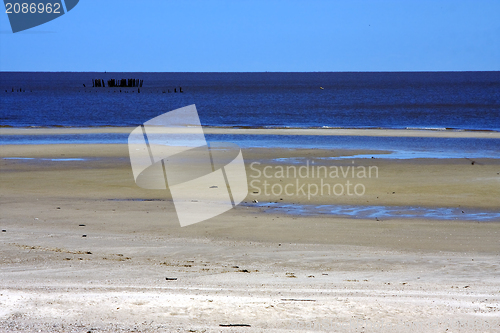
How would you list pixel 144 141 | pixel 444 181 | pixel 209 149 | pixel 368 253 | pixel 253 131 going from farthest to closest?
pixel 253 131
pixel 144 141
pixel 209 149
pixel 444 181
pixel 368 253

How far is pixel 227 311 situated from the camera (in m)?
5.26

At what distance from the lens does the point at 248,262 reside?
25.1 ft

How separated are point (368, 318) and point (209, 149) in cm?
1943

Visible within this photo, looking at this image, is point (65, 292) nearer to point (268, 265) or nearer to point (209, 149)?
point (268, 265)

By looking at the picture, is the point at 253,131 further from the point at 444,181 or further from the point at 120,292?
the point at 120,292

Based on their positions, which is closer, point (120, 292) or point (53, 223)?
point (120, 292)

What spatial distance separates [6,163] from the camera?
19703 mm

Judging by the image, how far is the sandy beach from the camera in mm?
5094

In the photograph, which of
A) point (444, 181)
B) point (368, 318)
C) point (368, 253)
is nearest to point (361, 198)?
point (444, 181)

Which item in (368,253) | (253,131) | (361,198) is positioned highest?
(368,253)

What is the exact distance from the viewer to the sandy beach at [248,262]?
509 cm

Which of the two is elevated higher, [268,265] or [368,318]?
[368,318]

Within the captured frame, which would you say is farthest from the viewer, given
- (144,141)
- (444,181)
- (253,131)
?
(253,131)

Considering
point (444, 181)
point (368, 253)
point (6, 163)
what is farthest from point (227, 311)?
point (6, 163)
